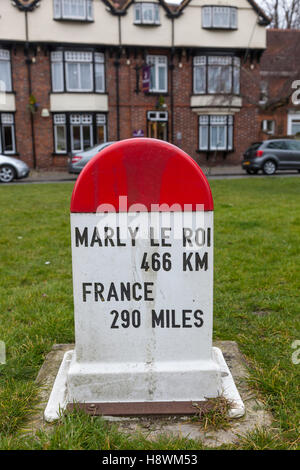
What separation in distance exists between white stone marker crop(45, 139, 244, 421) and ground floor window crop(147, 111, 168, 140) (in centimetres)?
2506

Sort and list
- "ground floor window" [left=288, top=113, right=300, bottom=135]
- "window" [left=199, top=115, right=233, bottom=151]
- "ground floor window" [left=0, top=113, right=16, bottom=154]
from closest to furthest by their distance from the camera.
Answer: "ground floor window" [left=0, top=113, right=16, bottom=154]
"window" [left=199, top=115, right=233, bottom=151]
"ground floor window" [left=288, top=113, right=300, bottom=135]

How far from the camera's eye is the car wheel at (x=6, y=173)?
18359 mm

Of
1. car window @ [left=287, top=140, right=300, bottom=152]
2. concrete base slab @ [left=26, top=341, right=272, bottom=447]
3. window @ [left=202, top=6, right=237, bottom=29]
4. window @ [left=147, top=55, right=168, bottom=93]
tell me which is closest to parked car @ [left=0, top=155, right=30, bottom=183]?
window @ [left=147, top=55, right=168, bottom=93]

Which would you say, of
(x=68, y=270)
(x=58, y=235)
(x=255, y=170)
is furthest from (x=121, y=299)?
(x=255, y=170)

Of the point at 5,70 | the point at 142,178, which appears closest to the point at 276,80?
the point at 5,70

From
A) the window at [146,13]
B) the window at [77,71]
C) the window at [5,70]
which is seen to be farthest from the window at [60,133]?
the window at [146,13]

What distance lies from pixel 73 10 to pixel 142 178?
25.6 m

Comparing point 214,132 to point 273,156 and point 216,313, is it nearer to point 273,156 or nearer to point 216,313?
point 273,156

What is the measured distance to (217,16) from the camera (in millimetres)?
26422

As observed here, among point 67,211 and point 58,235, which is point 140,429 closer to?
point 58,235

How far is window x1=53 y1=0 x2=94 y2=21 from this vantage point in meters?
24.5

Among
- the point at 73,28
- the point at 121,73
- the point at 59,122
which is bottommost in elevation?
the point at 59,122

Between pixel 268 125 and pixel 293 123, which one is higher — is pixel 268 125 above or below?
below

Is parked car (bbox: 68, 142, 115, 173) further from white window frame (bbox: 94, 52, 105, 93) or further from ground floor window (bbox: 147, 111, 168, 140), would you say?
ground floor window (bbox: 147, 111, 168, 140)
